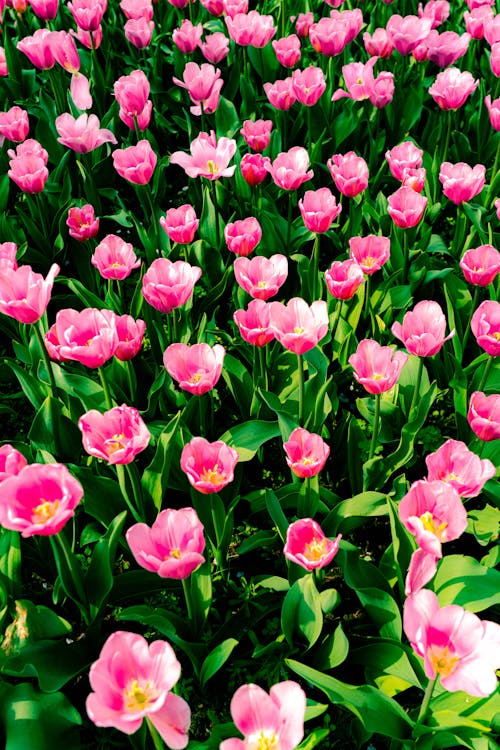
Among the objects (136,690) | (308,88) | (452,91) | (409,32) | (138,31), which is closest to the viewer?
(136,690)

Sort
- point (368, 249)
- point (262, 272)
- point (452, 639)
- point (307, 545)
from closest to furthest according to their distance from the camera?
1. point (452, 639)
2. point (307, 545)
3. point (262, 272)
4. point (368, 249)

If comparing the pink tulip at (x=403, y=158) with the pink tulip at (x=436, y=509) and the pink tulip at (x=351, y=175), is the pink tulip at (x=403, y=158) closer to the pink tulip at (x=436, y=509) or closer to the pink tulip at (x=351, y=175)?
the pink tulip at (x=351, y=175)

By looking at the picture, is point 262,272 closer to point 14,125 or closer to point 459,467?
point 459,467

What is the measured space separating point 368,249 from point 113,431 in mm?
1182

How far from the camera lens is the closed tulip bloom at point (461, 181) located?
104 inches

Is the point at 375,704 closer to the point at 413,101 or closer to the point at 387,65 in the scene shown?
the point at 413,101

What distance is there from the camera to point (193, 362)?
2016mm

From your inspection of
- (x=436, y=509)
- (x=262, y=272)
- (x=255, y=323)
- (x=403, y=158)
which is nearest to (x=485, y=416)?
(x=436, y=509)

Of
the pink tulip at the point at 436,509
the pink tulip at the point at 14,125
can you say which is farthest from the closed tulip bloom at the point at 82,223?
the pink tulip at the point at 436,509

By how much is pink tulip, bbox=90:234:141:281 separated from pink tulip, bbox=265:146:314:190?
681 millimetres

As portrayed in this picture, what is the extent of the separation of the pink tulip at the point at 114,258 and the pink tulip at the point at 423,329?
3.11 ft

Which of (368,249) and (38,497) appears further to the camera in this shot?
(368,249)

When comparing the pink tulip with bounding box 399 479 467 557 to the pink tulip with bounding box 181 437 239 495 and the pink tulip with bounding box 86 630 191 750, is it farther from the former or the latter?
the pink tulip with bounding box 86 630 191 750

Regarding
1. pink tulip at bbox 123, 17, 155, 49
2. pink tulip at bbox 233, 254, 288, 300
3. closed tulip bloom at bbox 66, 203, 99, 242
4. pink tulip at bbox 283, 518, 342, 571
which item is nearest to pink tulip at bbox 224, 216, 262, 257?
pink tulip at bbox 233, 254, 288, 300
